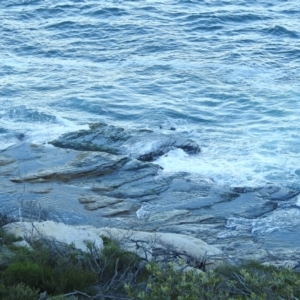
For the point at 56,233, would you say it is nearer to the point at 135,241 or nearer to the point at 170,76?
the point at 135,241

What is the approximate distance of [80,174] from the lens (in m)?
13.2

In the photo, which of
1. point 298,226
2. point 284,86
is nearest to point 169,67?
point 284,86

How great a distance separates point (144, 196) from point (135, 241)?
4.21m

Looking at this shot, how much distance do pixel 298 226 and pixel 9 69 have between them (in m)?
11.7

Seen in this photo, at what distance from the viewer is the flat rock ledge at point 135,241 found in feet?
27.1

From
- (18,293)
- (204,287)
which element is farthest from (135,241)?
(204,287)

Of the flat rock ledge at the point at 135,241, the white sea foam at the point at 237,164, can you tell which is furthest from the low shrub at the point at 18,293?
the white sea foam at the point at 237,164

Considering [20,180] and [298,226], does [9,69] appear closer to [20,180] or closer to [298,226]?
[20,180]

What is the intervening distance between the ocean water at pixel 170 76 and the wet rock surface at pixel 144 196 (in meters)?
0.55

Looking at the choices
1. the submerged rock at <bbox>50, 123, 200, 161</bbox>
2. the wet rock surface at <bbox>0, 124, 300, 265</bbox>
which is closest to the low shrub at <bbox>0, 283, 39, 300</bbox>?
the wet rock surface at <bbox>0, 124, 300, 265</bbox>

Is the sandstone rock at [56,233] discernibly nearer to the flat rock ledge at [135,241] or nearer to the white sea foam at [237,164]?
the flat rock ledge at [135,241]

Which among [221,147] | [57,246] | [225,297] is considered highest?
[225,297]

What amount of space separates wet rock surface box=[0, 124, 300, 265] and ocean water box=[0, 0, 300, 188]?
0.55 m

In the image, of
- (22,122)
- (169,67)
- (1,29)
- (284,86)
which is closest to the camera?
(22,122)
